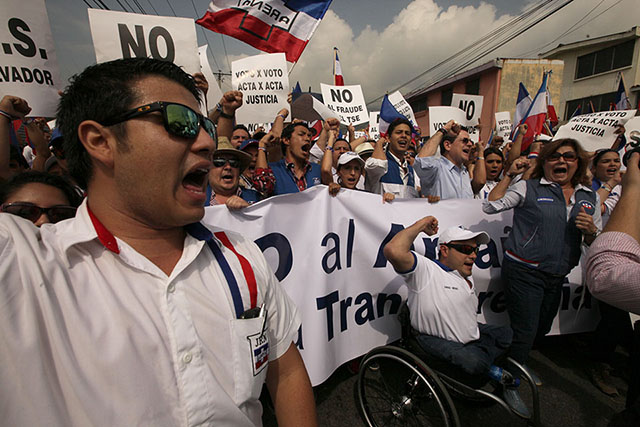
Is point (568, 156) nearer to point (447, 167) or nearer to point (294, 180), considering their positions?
point (447, 167)

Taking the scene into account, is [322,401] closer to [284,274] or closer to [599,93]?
[284,274]

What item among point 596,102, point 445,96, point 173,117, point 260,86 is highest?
point 445,96

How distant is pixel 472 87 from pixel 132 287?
2801 cm

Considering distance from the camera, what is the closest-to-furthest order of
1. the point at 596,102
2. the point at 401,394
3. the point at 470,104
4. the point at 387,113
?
the point at 401,394 → the point at 387,113 → the point at 470,104 → the point at 596,102

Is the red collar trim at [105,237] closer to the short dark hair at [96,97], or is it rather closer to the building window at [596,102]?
the short dark hair at [96,97]

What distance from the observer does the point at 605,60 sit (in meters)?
21.4

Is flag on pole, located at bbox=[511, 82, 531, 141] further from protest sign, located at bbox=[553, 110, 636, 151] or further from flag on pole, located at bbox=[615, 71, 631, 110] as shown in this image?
protest sign, located at bbox=[553, 110, 636, 151]

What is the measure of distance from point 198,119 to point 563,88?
3179 centimetres

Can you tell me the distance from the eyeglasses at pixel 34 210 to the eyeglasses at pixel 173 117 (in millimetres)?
988

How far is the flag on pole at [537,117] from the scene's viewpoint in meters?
5.44

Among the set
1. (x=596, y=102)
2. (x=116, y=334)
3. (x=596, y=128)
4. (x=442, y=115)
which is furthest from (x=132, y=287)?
(x=596, y=102)

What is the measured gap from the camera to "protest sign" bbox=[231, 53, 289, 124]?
147 inches

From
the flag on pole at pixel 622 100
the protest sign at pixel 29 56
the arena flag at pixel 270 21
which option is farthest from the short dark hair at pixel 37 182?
the flag on pole at pixel 622 100

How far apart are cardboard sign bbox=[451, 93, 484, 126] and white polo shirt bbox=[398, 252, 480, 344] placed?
219 inches
